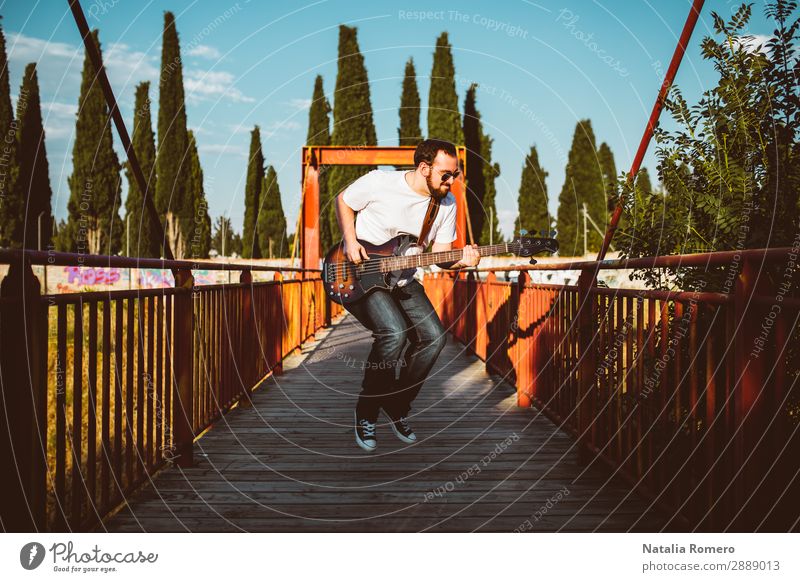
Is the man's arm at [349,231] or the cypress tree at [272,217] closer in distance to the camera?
the man's arm at [349,231]

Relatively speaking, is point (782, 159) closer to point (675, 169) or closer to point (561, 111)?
point (675, 169)

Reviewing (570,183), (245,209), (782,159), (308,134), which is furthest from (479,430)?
(245,209)

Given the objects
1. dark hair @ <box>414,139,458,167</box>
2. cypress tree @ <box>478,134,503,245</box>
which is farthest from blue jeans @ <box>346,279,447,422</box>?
cypress tree @ <box>478,134,503,245</box>

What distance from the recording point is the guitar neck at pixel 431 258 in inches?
144

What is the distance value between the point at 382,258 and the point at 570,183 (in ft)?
129

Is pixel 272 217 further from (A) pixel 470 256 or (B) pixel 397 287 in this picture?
(A) pixel 470 256

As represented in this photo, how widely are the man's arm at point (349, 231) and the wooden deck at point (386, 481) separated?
1.12 m

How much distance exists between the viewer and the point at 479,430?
4.09 m

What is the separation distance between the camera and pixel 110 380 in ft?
8.87

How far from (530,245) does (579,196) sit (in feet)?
125

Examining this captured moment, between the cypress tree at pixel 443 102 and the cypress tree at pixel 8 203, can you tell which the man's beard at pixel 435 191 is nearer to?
the cypress tree at pixel 8 203

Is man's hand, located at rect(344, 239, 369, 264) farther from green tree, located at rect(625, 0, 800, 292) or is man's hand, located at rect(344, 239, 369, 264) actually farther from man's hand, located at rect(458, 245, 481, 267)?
green tree, located at rect(625, 0, 800, 292)

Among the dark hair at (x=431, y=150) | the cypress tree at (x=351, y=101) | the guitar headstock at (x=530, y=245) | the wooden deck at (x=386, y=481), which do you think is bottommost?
the wooden deck at (x=386, y=481)

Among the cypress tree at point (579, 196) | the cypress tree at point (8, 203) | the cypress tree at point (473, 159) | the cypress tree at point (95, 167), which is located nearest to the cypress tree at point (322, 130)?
the cypress tree at point (473, 159)
